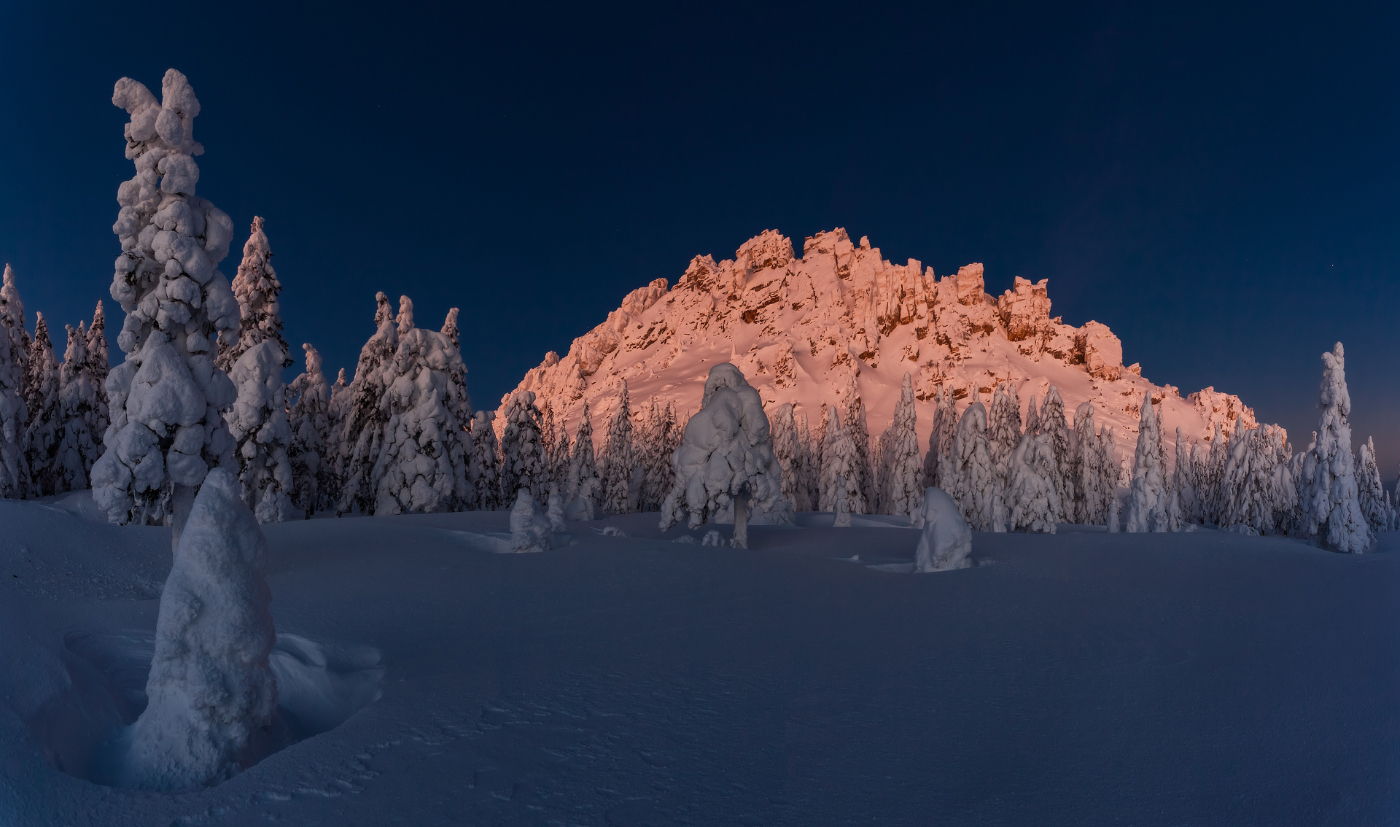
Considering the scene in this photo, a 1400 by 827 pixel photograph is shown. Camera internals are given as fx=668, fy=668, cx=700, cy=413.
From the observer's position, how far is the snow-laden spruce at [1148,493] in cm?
3225

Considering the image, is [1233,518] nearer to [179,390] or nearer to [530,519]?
[530,519]

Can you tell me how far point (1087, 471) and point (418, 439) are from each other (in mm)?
47354

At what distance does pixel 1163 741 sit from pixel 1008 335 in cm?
16623

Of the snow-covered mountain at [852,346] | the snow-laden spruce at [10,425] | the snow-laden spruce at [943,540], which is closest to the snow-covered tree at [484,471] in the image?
the snow-laden spruce at [10,425]

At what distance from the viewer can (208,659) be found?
4.58 meters

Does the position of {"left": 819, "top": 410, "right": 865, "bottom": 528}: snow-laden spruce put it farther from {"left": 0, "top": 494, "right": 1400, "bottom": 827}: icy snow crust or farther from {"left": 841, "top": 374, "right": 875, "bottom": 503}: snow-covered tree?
{"left": 0, "top": 494, "right": 1400, "bottom": 827}: icy snow crust

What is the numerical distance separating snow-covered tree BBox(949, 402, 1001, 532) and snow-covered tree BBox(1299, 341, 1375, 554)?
15275mm

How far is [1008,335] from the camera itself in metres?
155

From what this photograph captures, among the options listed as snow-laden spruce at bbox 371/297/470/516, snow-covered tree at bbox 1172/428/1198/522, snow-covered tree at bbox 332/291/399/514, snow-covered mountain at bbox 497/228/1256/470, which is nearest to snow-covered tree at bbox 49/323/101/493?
snow-covered tree at bbox 332/291/399/514

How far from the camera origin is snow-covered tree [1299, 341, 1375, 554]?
2334cm

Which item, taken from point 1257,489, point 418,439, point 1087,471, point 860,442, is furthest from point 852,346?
point 418,439

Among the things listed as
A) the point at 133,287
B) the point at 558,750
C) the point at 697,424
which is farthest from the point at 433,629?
the point at 697,424

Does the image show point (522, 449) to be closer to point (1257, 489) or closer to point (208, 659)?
point (208, 659)

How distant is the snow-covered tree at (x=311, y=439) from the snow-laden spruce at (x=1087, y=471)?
162ft
